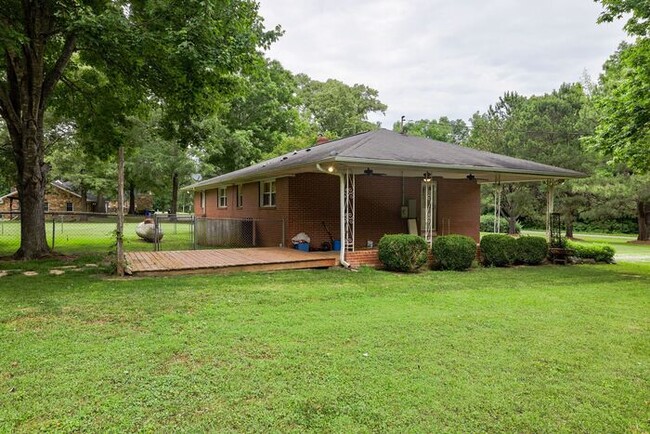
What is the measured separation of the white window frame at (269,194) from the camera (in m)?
13.2

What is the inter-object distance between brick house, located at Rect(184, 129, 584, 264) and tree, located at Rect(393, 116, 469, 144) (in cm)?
2843

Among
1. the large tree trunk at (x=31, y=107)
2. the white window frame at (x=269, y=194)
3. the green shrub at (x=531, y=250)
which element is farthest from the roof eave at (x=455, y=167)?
the large tree trunk at (x=31, y=107)

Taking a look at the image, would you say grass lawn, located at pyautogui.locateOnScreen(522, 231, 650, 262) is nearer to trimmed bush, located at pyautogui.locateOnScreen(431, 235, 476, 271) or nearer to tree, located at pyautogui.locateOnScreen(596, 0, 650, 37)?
trimmed bush, located at pyautogui.locateOnScreen(431, 235, 476, 271)

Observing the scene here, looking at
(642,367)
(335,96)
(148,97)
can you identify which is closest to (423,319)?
(642,367)

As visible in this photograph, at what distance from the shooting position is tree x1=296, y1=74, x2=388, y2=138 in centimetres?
4178

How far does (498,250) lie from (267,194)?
751 centimetres

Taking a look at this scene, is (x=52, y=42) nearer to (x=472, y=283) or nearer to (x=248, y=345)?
(x=248, y=345)

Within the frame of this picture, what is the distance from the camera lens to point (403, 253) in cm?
915

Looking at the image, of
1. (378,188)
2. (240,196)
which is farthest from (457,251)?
(240,196)

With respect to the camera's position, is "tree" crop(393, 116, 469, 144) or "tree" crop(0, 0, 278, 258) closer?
"tree" crop(0, 0, 278, 258)

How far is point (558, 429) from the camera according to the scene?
265cm

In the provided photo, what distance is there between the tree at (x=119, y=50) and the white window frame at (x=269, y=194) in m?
3.29

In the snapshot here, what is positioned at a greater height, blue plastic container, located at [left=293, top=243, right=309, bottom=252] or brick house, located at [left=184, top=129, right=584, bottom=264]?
brick house, located at [left=184, top=129, right=584, bottom=264]

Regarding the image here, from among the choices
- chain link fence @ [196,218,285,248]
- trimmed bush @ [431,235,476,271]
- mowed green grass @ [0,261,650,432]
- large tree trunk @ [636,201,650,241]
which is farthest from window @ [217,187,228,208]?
large tree trunk @ [636,201,650,241]
